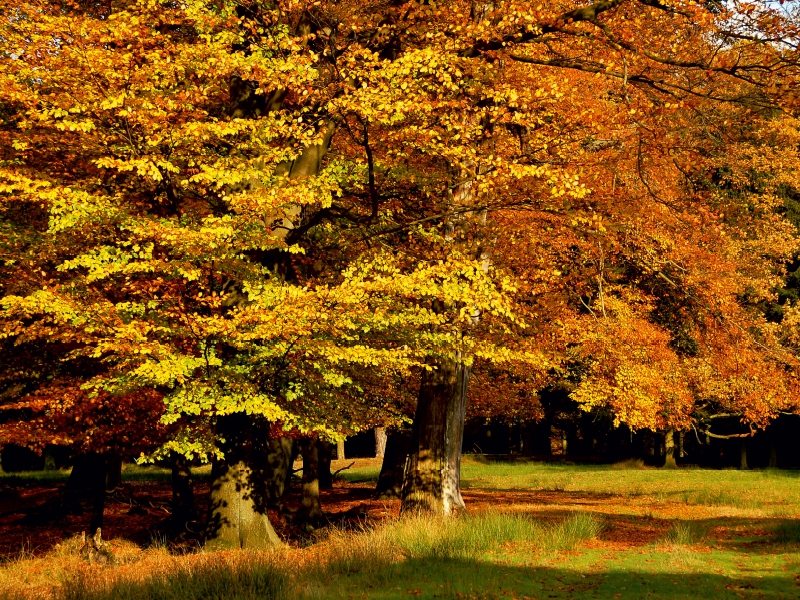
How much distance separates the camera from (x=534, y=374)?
2561 centimetres

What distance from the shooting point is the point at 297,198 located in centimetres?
1207

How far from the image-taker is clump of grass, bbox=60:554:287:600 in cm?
919

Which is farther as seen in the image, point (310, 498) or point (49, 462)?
point (49, 462)

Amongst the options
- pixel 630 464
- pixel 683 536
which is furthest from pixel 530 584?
pixel 630 464

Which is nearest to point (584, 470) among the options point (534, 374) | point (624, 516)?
point (534, 374)

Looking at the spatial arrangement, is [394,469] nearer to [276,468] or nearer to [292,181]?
[276,468]

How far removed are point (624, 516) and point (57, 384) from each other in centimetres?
1235

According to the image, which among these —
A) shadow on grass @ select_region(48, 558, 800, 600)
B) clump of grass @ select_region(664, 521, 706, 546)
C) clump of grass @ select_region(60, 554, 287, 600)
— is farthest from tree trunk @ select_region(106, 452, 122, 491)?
clump of grass @ select_region(664, 521, 706, 546)

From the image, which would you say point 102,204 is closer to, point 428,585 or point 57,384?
point 57,384

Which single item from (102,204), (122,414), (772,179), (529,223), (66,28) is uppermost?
(772,179)

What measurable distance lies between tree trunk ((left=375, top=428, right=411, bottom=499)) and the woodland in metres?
4.91

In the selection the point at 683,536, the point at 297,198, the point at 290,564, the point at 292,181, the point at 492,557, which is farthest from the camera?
the point at 683,536

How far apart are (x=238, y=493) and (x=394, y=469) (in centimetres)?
1109

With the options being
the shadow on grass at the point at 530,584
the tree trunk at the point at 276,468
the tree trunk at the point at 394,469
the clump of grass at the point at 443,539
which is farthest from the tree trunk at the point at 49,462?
the shadow on grass at the point at 530,584
